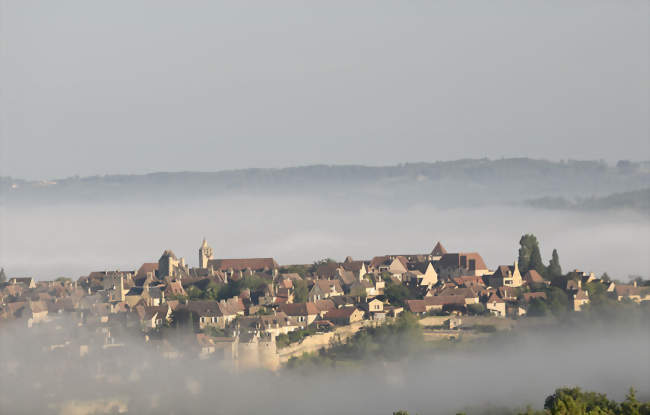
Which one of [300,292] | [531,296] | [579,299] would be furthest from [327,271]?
[579,299]

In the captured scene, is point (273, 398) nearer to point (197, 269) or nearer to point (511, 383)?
point (511, 383)

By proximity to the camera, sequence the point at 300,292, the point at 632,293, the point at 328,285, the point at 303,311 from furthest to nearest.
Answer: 1. the point at 632,293
2. the point at 328,285
3. the point at 300,292
4. the point at 303,311

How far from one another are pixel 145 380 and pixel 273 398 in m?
10.2

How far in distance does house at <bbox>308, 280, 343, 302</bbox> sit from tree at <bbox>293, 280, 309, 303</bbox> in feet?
1.64

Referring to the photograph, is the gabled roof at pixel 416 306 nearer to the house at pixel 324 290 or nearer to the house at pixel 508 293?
the house at pixel 324 290

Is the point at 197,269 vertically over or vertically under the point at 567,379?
over

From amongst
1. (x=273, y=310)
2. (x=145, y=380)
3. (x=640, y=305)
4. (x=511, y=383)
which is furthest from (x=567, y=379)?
(x=145, y=380)

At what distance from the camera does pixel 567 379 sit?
12025cm

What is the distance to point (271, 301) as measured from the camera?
122m

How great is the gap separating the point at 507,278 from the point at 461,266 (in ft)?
35.5

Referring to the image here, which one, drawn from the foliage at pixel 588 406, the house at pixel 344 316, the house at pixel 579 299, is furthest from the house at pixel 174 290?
the foliage at pixel 588 406

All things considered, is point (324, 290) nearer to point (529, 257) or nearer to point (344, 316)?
point (344, 316)

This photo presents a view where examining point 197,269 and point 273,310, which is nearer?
point 273,310

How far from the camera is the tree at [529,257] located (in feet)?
448
